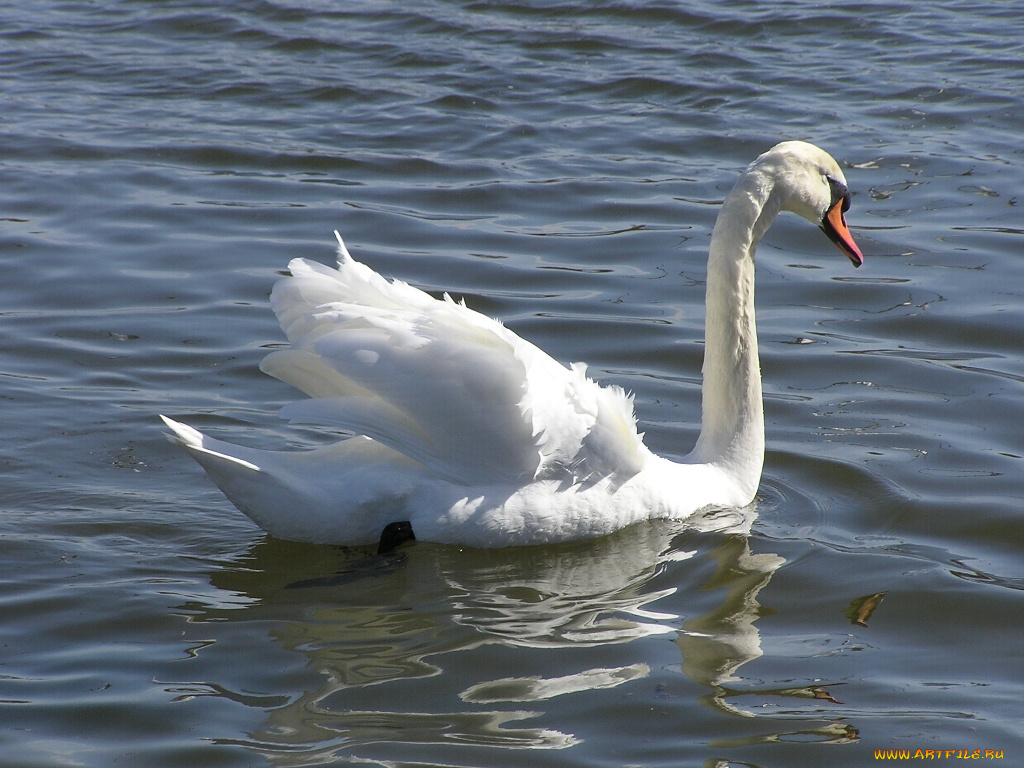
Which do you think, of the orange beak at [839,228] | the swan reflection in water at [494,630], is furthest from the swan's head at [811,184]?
the swan reflection in water at [494,630]

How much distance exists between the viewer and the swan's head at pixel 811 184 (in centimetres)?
544

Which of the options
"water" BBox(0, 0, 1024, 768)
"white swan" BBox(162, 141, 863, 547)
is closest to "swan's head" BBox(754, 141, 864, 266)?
"water" BBox(0, 0, 1024, 768)

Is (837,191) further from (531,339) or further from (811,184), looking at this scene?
(531,339)

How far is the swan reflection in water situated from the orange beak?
122cm

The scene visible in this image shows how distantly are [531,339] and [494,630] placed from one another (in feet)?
9.88

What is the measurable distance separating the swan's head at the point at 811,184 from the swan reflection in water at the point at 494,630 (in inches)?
49.4

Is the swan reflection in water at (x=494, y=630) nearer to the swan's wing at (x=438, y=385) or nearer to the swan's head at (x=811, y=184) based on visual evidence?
the swan's wing at (x=438, y=385)

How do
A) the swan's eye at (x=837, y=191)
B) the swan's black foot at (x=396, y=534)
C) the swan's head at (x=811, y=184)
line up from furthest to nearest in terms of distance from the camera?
the swan's eye at (x=837, y=191) < the swan's head at (x=811, y=184) < the swan's black foot at (x=396, y=534)

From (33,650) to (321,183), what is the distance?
5.82 metres

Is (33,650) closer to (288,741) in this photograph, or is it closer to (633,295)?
(288,741)

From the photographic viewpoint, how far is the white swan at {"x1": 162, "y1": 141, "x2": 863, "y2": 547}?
183 inches

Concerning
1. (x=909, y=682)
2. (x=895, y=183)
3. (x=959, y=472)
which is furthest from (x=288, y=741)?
(x=895, y=183)

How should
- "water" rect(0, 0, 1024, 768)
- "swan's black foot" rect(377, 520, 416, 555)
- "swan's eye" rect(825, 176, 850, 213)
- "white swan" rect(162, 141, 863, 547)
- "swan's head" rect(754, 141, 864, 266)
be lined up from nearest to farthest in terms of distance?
"water" rect(0, 0, 1024, 768) → "white swan" rect(162, 141, 863, 547) → "swan's black foot" rect(377, 520, 416, 555) → "swan's head" rect(754, 141, 864, 266) → "swan's eye" rect(825, 176, 850, 213)

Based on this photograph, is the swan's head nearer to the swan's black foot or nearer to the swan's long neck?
the swan's long neck
